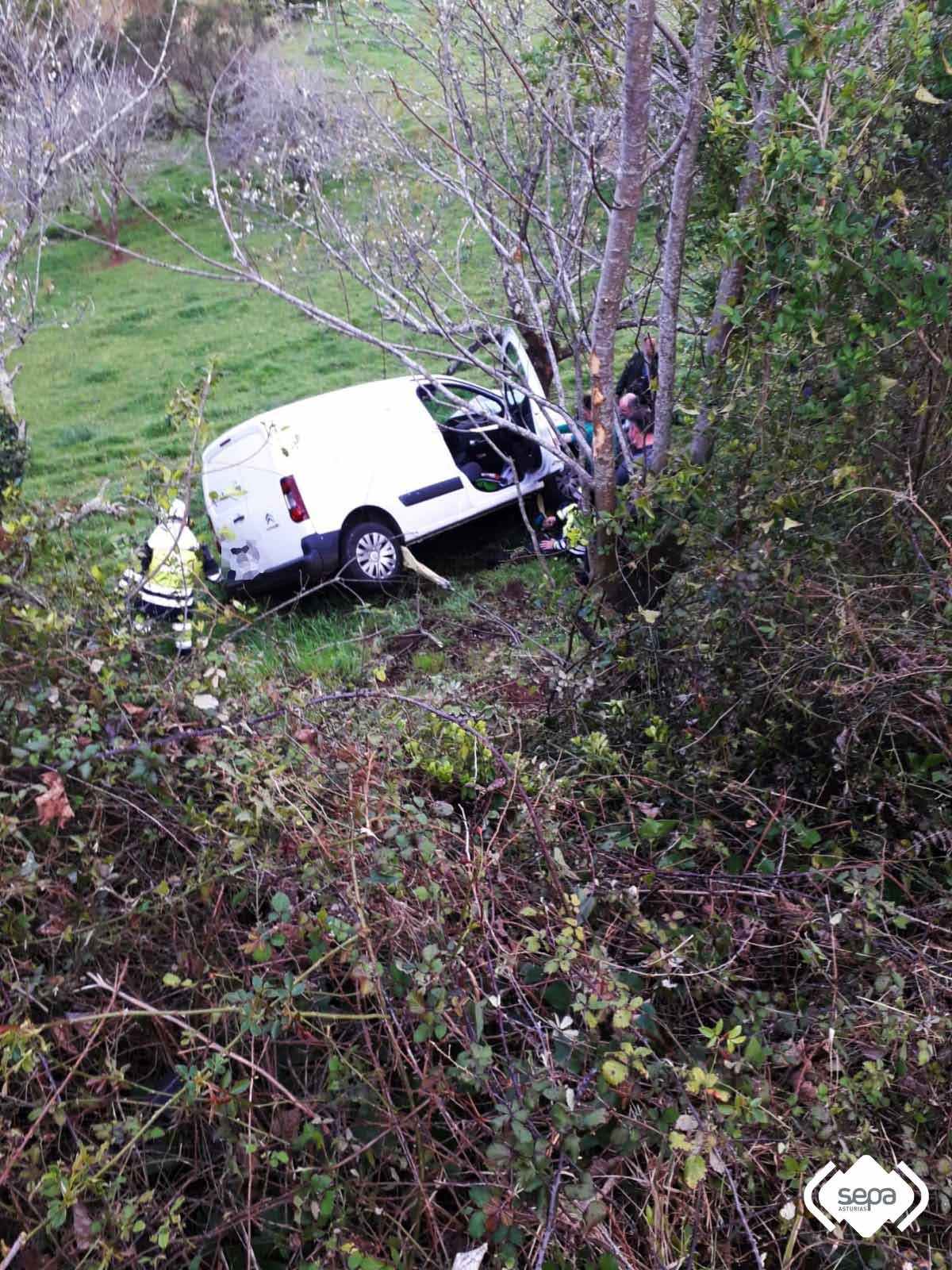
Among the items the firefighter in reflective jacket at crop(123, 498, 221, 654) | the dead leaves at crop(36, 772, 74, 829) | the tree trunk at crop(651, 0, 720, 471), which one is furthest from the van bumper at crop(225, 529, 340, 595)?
the dead leaves at crop(36, 772, 74, 829)

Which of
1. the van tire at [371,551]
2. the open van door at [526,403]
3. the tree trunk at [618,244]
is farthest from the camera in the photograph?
the van tire at [371,551]

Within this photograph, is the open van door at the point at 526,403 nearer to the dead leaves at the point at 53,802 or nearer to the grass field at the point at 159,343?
the grass field at the point at 159,343

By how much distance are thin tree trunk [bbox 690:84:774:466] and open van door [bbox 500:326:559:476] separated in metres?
1.44

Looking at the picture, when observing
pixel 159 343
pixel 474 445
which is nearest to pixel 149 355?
pixel 159 343

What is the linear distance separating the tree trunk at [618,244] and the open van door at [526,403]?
44.8 inches

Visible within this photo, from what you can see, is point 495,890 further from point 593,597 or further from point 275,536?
point 275,536

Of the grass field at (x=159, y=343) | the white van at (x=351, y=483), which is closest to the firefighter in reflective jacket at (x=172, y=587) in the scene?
the white van at (x=351, y=483)

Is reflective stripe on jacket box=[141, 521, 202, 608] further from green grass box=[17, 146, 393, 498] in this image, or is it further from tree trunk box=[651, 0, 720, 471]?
green grass box=[17, 146, 393, 498]

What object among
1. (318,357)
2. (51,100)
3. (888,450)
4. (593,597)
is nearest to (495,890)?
(593,597)

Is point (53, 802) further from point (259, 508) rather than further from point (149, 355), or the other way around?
point (149, 355)

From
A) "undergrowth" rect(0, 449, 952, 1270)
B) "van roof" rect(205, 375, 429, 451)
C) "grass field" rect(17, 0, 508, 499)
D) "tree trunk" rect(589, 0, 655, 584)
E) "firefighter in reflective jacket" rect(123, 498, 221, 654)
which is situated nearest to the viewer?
"undergrowth" rect(0, 449, 952, 1270)

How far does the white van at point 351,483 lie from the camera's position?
794 cm

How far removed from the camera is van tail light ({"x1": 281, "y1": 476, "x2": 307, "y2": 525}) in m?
7.91

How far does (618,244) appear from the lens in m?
3.85
